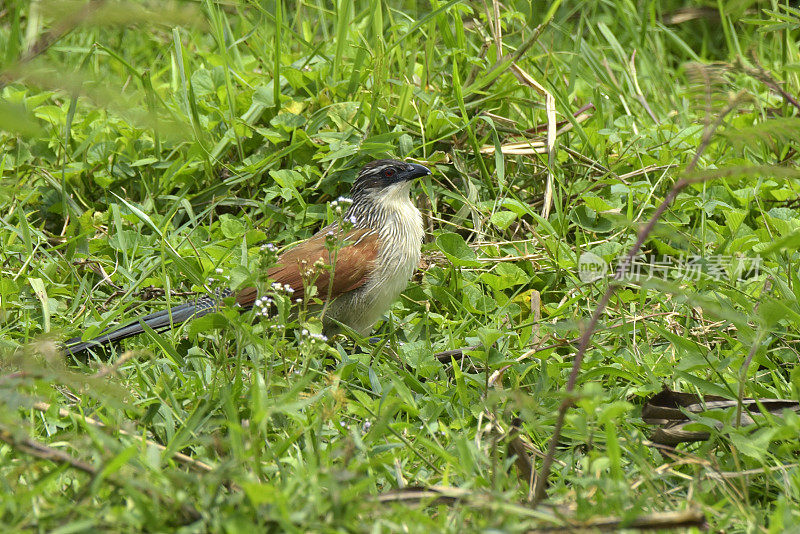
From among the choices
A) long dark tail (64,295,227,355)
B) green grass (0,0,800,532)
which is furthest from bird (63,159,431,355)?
green grass (0,0,800,532)

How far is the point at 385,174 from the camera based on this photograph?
443 centimetres

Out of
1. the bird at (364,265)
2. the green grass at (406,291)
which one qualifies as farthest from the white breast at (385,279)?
the green grass at (406,291)

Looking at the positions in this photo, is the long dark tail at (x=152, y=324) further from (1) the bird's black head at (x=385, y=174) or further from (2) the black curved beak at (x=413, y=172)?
(2) the black curved beak at (x=413, y=172)

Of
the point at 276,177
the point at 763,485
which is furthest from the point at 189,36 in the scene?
the point at 763,485

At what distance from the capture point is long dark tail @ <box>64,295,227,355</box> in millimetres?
3725

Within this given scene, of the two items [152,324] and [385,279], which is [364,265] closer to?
[385,279]

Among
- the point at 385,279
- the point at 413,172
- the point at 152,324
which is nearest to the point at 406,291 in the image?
the point at 385,279

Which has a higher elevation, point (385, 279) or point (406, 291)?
point (385, 279)

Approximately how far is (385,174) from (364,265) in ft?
1.87

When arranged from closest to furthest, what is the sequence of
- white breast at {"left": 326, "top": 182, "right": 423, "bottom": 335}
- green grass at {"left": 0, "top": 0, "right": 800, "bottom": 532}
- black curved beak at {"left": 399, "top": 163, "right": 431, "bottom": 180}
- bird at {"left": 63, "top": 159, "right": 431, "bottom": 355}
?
green grass at {"left": 0, "top": 0, "right": 800, "bottom": 532}, bird at {"left": 63, "top": 159, "right": 431, "bottom": 355}, white breast at {"left": 326, "top": 182, "right": 423, "bottom": 335}, black curved beak at {"left": 399, "top": 163, "right": 431, "bottom": 180}

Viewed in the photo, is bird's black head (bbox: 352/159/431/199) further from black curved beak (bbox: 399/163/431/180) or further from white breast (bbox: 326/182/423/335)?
white breast (bbox: 326/182/423/335)

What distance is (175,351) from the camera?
358 centimetres

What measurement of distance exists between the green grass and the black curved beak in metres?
0.22

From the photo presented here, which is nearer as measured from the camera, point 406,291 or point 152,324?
point 152,324
